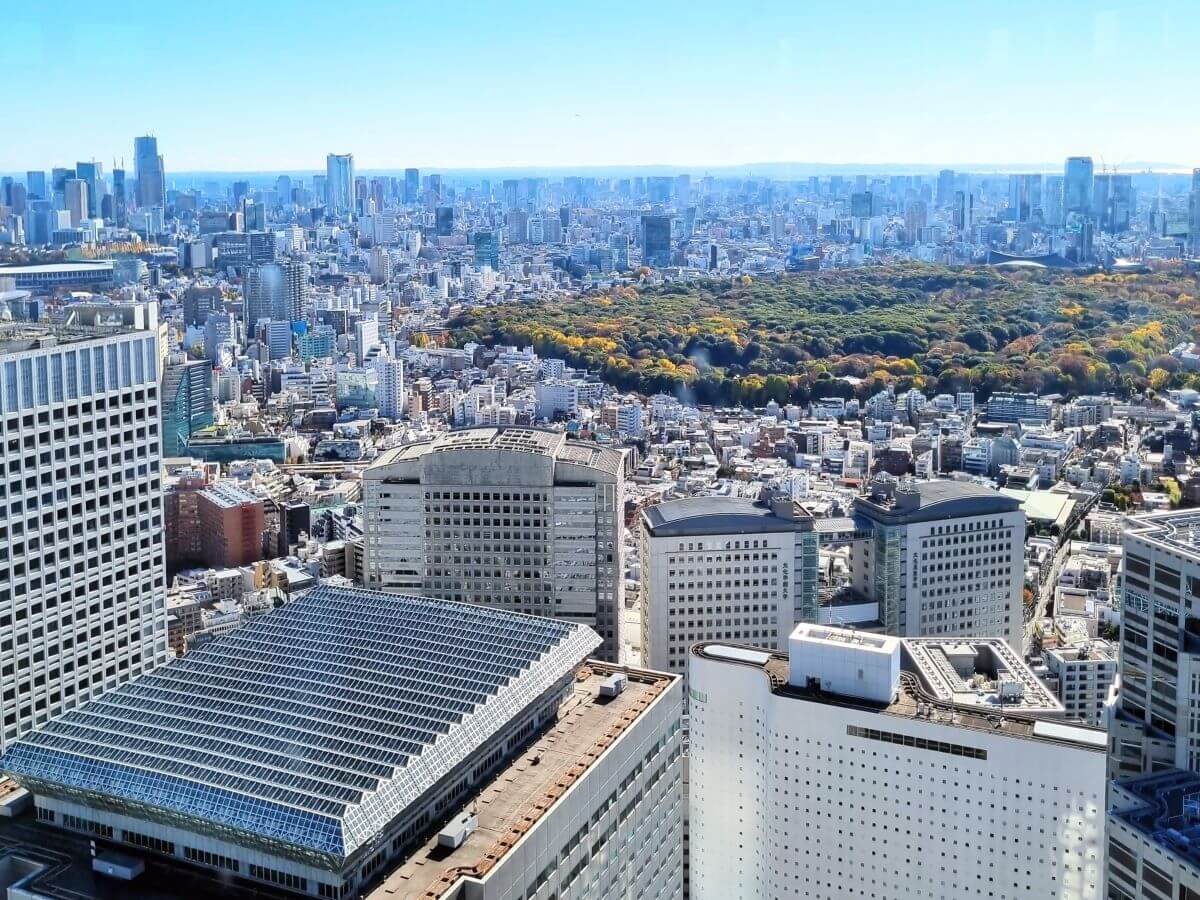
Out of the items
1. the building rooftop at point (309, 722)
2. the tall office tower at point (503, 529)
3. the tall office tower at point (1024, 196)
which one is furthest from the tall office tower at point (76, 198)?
the tall office tower at point (1024, 196)

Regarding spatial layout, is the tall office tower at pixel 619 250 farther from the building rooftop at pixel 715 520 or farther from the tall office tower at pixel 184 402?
the building rooftop at pixel 715 520

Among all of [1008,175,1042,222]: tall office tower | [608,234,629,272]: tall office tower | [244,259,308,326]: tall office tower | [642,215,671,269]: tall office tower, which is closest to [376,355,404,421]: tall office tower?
[244,259,308,326]: tall office tower

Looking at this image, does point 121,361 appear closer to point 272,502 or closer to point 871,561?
point 871,561

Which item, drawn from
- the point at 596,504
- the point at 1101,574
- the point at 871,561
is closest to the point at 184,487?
the point at 596,504

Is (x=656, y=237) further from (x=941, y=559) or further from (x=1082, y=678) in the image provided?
(x=1082, y=678)

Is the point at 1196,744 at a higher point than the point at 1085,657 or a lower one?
higher

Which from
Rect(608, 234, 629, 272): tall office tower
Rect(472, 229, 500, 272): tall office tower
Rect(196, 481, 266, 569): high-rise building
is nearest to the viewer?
Rect(196, 481, 266, 569): high-rise building

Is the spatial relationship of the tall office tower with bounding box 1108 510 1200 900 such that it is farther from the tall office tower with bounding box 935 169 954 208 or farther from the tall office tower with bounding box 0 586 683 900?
the tall office tower with bounding box 935 169 954 208
